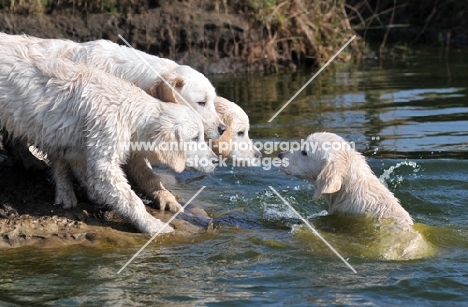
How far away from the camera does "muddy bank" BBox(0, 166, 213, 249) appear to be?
23.1ft

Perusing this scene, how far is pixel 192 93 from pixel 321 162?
134 centimetres

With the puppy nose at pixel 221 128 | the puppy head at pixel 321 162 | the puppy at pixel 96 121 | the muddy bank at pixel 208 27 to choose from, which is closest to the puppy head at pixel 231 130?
the puppy nose at pixel 221 128

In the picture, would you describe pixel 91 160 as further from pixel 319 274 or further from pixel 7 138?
pixel 319 274

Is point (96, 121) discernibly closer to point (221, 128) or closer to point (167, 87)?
point (167, 87)

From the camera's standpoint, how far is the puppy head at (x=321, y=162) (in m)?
7.50

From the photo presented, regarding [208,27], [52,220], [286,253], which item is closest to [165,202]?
[52,220]

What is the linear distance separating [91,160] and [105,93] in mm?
597

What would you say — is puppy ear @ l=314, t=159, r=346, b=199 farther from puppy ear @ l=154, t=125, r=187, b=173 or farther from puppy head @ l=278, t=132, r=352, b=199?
puppy ear @ l=154, t=125, r=187, b=173

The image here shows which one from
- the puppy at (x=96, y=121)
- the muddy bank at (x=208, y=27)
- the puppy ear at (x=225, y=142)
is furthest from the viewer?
the muddy bank at (x=208, y=27)

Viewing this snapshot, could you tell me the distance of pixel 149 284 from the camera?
6.21m

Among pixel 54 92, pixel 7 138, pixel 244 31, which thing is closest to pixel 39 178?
pixel 7 138

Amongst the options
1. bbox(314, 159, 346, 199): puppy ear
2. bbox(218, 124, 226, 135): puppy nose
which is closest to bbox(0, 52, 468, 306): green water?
bbox(314, 159, 346, 199): puppy ear

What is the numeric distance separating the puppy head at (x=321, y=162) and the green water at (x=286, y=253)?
1.46 ft

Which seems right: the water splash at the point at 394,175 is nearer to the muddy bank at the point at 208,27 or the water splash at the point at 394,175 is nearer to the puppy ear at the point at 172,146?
the puppy ear at the point at 172,146
